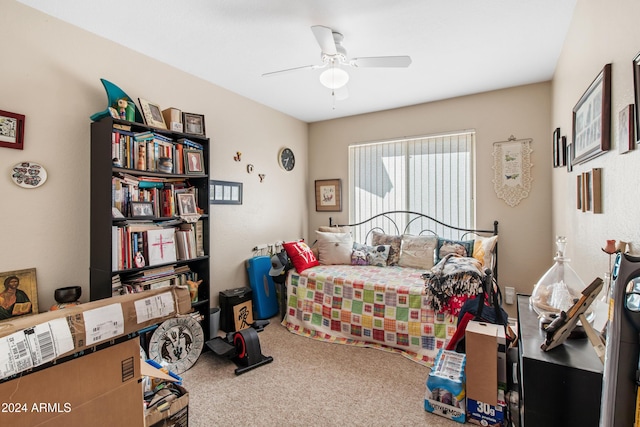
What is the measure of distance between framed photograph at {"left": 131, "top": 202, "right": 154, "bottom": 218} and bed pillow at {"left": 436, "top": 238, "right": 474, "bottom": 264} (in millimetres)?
2922

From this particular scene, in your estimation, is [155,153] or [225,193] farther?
[225,193]

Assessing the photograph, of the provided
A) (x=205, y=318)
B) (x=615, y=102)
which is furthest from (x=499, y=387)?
(x=205, y=318)

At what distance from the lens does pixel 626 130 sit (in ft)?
3.57

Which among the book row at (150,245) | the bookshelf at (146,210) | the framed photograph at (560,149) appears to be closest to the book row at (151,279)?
the bookshelf at (146,210)

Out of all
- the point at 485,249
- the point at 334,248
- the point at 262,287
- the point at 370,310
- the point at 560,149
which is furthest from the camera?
the point at 334,248

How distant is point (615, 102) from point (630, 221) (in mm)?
527

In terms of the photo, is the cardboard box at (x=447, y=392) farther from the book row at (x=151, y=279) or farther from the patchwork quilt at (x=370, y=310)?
the book row at (x=151, y=279)

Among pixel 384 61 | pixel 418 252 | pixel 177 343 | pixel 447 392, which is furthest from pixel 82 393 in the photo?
pixel 418 252

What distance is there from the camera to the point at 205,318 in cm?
269

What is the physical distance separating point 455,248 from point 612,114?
2153mm

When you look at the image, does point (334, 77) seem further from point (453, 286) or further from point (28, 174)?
point (28, 174)

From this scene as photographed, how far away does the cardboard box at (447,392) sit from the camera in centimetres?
177

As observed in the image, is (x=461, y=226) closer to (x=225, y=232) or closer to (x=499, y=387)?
(x=499, y=387)

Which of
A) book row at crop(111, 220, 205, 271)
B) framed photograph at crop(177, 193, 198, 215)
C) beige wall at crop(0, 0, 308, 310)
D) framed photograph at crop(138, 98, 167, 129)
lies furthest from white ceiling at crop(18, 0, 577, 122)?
book row at crop(111, 220, 205, 271)
